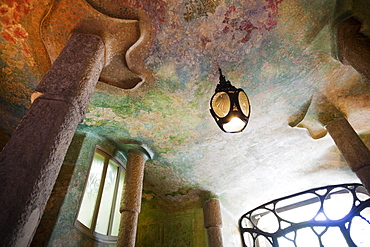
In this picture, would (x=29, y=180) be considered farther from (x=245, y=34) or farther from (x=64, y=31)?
(x=245, y=34)

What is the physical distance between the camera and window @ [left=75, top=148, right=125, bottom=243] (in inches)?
171

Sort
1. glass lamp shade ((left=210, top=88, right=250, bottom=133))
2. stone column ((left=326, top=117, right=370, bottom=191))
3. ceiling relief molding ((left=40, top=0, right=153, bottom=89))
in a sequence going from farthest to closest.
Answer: stone column ((left=326, top=117, right=370, bottom=191))
ceiling relief molding ((left=40, top=0, right=153, bottom=89))
glass lamp shade ((left=210, top=88, right=250, bottom=133))

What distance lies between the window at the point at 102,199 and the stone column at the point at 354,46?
4.52 meters

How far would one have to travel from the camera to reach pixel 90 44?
121 inches

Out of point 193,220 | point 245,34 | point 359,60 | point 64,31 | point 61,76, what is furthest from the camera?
point 193,220

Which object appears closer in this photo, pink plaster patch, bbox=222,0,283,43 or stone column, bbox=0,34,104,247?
stone column, bbox=0,34,104,247

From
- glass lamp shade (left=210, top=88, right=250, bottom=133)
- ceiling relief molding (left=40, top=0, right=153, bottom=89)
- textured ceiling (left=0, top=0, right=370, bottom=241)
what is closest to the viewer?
glass lamp shade (left=210, top=88, right=250, bottom=133)

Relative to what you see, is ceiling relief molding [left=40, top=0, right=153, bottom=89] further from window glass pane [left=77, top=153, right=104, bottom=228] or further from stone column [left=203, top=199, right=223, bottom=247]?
stone column [left=203, top=199, right=223, bottom=247]

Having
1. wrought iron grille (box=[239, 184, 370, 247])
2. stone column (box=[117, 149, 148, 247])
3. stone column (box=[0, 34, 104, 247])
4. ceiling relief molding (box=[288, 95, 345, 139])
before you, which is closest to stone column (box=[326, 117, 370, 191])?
ceiling relief molding (box=[288, 95, 345, 139])

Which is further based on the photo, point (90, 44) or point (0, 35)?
point (0, 35)

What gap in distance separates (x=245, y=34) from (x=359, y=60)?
1.51m

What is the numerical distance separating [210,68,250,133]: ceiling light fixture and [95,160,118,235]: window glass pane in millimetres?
3188

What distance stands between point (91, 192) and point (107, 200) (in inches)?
19.9

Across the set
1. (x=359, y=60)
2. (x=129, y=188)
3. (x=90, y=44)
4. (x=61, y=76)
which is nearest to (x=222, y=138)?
(x=129, y=188)
